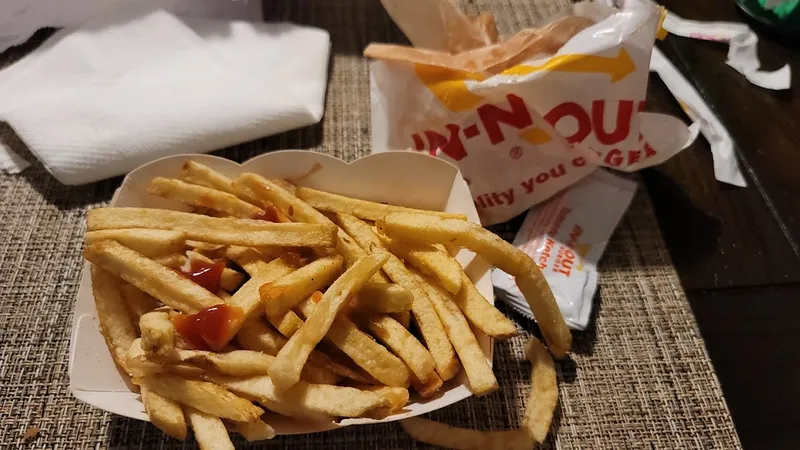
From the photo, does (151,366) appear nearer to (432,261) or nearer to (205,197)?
(205,197)

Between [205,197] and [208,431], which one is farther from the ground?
[205,197]

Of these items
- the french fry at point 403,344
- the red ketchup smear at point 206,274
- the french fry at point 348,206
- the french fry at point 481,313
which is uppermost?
the french fry at point 348,206

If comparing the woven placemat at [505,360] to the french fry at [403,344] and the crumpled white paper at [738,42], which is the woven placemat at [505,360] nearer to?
the french fry at [403,344]

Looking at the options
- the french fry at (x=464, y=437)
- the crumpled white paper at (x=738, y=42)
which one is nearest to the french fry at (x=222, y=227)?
the french fry at (x=464, y=437)

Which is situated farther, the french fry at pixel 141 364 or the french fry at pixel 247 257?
the french fry at pixel 247 257

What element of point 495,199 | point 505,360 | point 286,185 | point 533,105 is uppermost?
point 533,105

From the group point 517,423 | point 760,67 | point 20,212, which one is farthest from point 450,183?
point 760,67

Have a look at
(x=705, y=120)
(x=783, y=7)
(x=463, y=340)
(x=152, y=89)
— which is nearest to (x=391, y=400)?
(x=463, y=340)

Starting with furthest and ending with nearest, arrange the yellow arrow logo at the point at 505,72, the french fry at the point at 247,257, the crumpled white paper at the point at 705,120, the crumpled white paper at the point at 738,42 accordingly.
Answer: the crumpled white paper at the point at 738,42 < the crumpled white paper at the point at 705,120 < the yellow arrow logo at the point at 505,72 < the french fry at the point at 247,257
